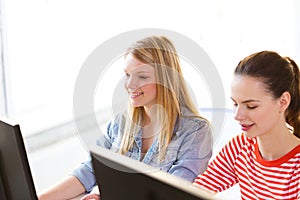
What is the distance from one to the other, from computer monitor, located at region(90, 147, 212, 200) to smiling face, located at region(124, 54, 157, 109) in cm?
68

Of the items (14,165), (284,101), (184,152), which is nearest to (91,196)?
(184,152)

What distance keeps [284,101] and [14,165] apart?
0.79m

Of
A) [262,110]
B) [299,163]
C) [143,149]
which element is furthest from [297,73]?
[143,149]

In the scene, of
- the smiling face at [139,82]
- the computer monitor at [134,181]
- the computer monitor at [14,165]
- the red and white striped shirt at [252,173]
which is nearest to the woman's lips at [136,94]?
the smiling face at [139,82]

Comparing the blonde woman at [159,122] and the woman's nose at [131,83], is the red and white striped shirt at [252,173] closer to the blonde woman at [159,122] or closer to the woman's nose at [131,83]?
the blonde woman at [159,122]

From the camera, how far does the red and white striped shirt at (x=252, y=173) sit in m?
1.41

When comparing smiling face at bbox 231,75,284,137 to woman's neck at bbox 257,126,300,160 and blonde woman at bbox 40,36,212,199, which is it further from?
blonde woman at bbox 40,36,212,199

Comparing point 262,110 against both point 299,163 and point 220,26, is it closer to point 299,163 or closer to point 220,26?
point 299,163

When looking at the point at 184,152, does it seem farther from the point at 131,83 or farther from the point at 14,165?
the point at 14,165

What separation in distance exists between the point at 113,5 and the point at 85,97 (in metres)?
1.34

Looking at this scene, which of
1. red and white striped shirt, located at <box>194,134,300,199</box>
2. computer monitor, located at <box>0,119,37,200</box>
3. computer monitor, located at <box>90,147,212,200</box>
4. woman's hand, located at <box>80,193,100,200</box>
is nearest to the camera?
computer monitor, located at <box>90,147,212,200</box>

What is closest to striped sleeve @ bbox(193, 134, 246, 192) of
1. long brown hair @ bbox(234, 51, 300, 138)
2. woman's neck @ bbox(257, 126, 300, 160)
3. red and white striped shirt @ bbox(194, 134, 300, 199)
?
red and white striped shirt @ bbox(194, 134, 300, 199)

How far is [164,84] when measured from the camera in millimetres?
1602

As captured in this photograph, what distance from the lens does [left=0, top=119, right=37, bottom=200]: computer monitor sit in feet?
3.39
